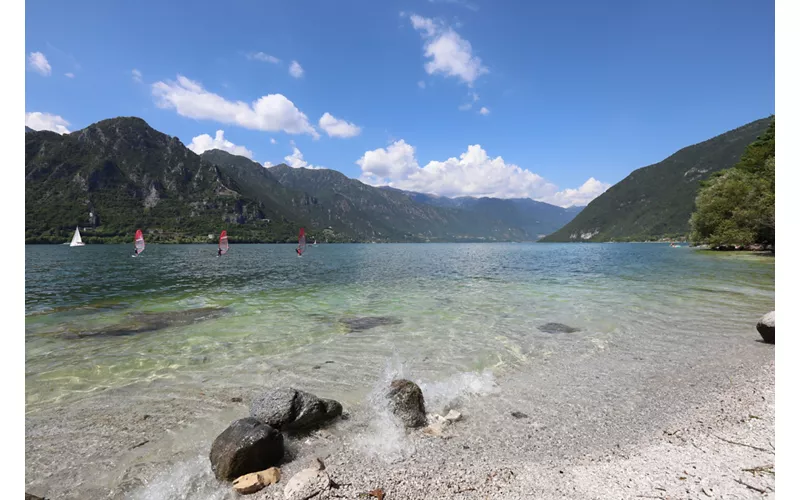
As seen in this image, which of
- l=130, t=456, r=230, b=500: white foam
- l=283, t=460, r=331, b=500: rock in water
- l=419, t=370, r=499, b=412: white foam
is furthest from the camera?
l=419, t=370, r=499, b=412: white foam

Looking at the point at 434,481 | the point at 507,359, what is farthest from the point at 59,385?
the point at 507,359

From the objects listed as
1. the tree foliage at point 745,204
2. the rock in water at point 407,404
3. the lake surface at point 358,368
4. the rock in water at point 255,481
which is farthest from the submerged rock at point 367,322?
the tree foliage at point 745,204

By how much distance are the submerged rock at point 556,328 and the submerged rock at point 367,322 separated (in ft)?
26.5

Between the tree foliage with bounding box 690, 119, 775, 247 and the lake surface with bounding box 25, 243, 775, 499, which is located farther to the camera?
the tree foliage with bounding box 690, 119, 775, 247

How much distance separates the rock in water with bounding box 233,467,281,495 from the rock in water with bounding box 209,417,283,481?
24cm

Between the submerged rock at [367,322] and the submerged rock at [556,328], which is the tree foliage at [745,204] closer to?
the submerged rock at [556,328]

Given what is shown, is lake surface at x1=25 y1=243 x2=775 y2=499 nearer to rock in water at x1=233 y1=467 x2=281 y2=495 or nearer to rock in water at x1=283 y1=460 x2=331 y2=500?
rock in water at x1=233 y1=467 x2=281 y2=495

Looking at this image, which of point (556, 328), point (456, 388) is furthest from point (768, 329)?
point (456, 388)

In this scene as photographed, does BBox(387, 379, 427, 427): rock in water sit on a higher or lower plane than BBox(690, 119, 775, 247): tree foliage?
lower

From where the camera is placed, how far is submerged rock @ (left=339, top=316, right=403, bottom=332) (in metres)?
19.8

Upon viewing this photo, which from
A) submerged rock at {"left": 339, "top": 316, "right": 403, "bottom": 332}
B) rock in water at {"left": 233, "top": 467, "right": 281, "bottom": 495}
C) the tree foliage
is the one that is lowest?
submerged rock at {"left": 339, "top": 316, "right": 403, "bottom": 332}

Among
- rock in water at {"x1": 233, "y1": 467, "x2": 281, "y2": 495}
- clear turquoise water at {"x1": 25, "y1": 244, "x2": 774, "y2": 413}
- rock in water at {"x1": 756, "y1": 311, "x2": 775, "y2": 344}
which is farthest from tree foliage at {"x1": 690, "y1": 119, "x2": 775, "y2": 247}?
Result: rock in water at {"x1": 233, "y1": 467, "x2": 281, "y2": 495}
